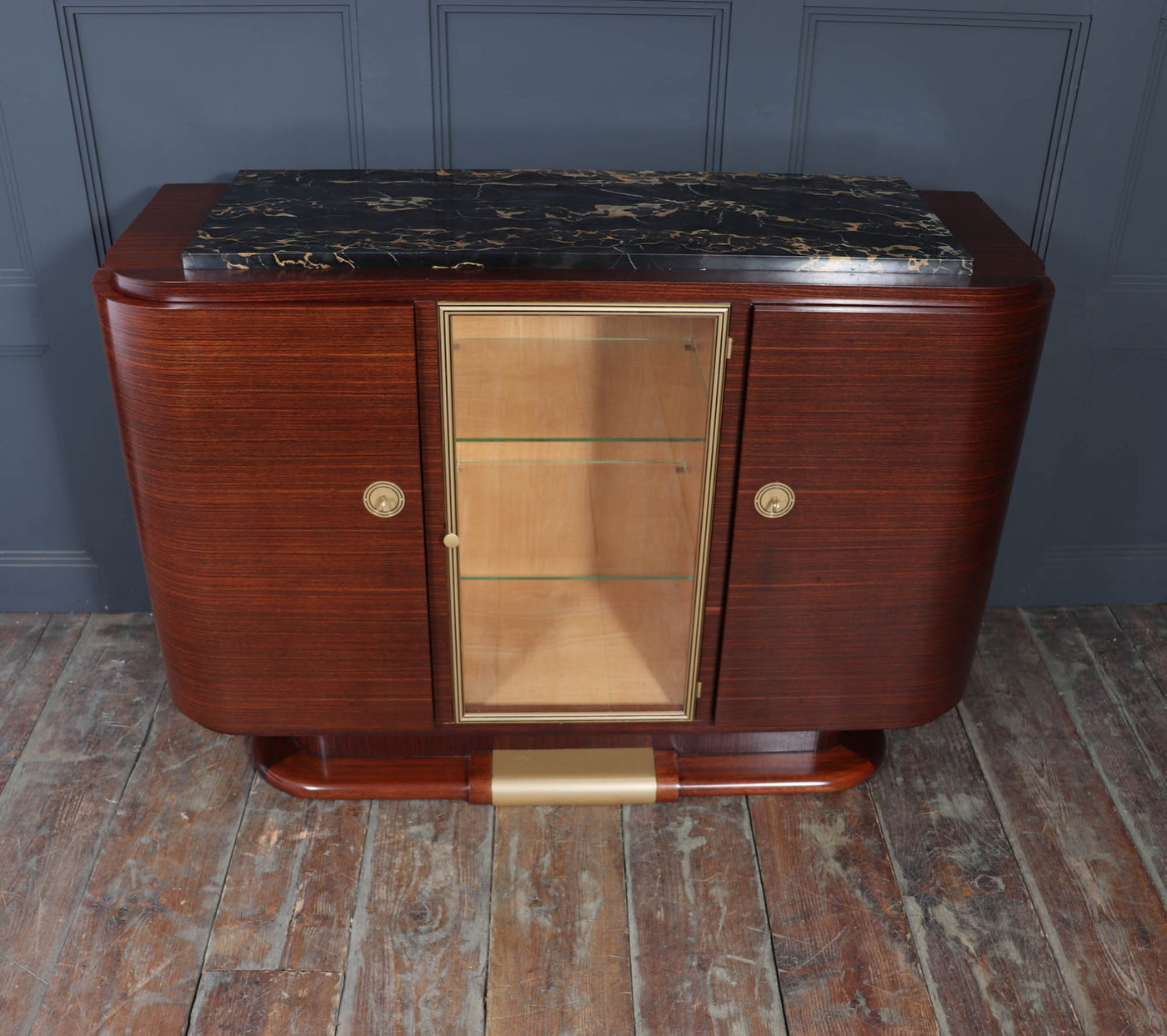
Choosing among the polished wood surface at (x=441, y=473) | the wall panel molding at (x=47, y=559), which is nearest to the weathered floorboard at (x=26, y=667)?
the wall panel molding at (x=47, y=559)

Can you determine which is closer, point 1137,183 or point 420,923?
point 420,923

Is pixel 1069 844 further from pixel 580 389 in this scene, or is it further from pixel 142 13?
pixel 142 13

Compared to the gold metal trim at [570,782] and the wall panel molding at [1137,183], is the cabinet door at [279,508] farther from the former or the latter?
the wall panel molding at [1137,183]

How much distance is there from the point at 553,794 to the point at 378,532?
1.76 feet

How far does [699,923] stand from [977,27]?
1.44m

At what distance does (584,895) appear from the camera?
1647mm

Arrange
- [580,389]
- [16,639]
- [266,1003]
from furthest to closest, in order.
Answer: [16,639] → [580,389] → [266,1003]

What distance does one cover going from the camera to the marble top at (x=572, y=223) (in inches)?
55.8

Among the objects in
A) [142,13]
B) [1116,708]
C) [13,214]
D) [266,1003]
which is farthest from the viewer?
[1116,708]

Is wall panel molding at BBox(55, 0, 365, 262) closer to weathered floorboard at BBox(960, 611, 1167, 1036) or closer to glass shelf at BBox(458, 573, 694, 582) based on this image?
glass shelf at BBox(458, 573, 694, 582)

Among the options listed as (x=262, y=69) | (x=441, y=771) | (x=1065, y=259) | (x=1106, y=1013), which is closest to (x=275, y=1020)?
(x=441, y=771)

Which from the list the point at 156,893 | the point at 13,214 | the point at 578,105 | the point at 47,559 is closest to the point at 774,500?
the point at 578,105

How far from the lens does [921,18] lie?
68.8 inches

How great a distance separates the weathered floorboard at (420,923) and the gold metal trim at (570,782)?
0.06m
